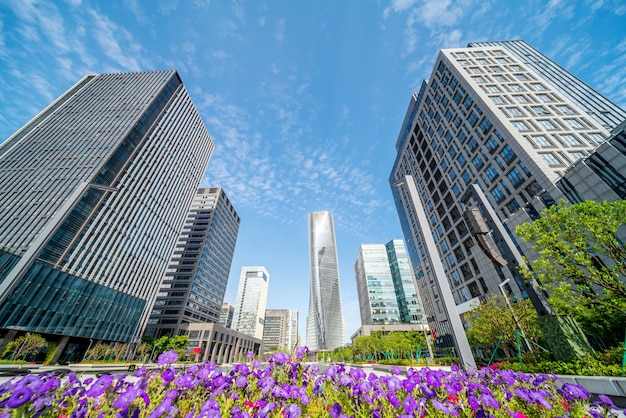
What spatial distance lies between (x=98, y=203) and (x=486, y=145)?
75.4 metres

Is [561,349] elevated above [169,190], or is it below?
below

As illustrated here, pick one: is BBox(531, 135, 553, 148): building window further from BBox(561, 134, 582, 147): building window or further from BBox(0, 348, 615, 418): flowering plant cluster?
BBox(0, 348, 615, 418): flowering plant cluster

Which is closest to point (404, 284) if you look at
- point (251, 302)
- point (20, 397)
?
point (20, 397)

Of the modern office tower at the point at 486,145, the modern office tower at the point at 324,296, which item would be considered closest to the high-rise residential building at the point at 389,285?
the modern office tower at the point at 324,296

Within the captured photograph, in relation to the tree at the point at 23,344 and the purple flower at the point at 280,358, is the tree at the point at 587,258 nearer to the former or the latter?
the purple flower at the point at 280,358

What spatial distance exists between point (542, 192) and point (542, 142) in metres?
10.0

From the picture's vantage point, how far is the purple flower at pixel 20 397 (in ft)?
7.02

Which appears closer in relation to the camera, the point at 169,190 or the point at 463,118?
the point at 463,118

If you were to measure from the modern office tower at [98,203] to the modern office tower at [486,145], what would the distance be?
177 feet

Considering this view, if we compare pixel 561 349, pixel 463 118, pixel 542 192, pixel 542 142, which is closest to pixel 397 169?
pixel 463 118

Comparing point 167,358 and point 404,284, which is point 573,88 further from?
point 167,358

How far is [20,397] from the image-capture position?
2.23 metres

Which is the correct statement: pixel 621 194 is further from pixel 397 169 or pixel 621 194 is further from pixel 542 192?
pixel 397 169

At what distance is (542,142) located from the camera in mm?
32250
